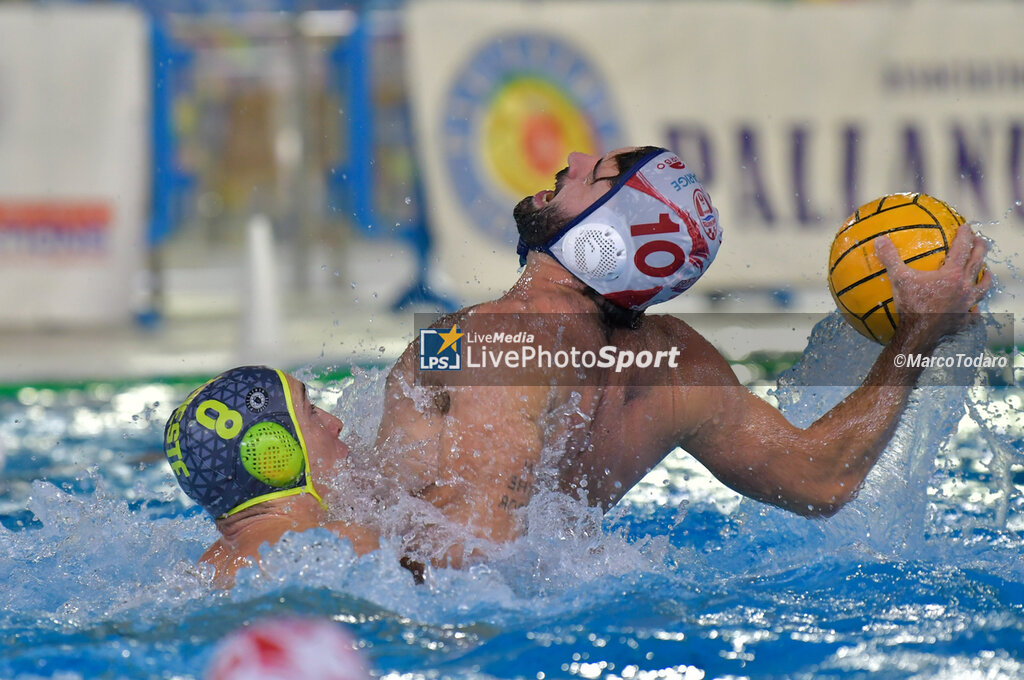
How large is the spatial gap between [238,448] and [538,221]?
0.75 m

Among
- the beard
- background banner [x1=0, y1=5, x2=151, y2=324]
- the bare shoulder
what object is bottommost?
the bare shoulder

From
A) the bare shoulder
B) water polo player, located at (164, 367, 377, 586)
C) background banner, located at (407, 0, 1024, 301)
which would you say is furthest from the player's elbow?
background banner, located at (407, 0, 1024, 301)

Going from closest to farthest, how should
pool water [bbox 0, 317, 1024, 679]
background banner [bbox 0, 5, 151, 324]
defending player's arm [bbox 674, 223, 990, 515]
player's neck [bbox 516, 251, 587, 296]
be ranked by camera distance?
1. pool water [bbox 0, 317, 1024, 679]
2. defending player's arm [bbox 674, 223, 990, 515]
3. player's neck [bbox 516, 251, 587, 296]
4. background banner [bbox 0, 5, 151, 324]

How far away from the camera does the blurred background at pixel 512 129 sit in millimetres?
6297

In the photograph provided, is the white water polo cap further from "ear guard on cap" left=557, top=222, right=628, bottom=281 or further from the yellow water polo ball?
the yellow water polo ball

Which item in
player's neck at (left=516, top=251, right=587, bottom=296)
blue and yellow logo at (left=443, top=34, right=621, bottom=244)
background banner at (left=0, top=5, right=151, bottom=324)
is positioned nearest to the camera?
player's neck at (left=516, top=251, right=587, bottom=296)

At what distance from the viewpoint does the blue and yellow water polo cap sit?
224 centimetres

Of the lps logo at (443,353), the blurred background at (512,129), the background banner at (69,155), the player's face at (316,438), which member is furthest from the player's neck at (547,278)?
the background banner at (69,155)

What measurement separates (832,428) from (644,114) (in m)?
4.42

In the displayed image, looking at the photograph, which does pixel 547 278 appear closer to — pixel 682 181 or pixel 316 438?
pixel 682 181

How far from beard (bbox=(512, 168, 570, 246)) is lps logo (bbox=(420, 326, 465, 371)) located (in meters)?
0.25

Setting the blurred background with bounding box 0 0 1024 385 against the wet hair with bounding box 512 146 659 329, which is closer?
the wet hair with bounding box 512 146 659 329

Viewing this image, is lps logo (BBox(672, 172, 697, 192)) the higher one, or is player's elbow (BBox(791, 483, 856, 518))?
lps logo (BBox(672, 172, 697, 192))

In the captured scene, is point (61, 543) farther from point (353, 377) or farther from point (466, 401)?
point (466, 401)
